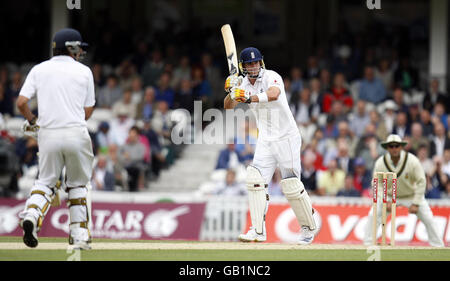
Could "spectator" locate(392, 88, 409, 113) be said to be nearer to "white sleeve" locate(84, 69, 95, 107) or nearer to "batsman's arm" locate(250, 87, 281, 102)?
"batsman's arm" locate(250, 87, 281, 102)

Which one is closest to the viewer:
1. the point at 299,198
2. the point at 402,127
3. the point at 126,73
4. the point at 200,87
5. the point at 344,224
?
the point at 299,198

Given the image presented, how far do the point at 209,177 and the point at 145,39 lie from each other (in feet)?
15.4

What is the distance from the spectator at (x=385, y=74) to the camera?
19.1 m

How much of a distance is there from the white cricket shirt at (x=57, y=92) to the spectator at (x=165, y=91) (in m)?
10.2

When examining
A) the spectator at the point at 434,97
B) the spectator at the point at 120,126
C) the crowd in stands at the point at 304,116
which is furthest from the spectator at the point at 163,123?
the spectator at the point at 434,97

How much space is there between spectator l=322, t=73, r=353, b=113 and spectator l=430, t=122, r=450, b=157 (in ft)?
5.96

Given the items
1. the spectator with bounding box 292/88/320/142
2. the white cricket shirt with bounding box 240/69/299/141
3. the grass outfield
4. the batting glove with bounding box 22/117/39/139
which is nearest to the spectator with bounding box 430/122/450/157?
the spectator with bounding box 292/88/320/142

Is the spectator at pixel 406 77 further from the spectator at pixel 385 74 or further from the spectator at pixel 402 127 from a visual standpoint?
the spectator at pixel 402 127

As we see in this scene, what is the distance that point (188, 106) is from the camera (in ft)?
61.6

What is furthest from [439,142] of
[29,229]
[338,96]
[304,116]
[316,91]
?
[29,229]

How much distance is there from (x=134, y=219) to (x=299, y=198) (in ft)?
20.1

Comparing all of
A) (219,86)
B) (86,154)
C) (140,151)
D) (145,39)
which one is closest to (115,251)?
(86,154)

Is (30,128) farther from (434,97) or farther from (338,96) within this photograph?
(434,97)

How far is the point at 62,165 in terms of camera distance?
8.69 m
